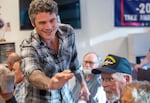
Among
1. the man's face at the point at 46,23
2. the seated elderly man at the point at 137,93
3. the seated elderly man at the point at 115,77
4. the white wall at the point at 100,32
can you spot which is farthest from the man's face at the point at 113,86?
the white wall at the point at 100,32

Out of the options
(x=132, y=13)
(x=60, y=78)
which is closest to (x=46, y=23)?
(x=60, y=78)

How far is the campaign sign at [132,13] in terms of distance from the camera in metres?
4.87

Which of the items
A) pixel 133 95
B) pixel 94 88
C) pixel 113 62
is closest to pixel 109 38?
pixel 94 88

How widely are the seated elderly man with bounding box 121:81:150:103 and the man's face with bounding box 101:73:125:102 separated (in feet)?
1.39

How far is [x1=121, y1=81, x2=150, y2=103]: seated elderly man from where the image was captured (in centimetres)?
138

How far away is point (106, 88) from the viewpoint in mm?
2025

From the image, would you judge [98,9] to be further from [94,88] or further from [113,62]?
[113,62]

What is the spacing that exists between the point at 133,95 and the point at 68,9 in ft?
10.2

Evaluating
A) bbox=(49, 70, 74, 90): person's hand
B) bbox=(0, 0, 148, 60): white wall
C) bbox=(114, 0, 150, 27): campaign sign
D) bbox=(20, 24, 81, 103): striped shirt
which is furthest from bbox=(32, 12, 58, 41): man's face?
bbox=(114, 0, 150, 27): campaign sign

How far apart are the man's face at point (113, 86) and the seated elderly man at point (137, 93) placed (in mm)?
425

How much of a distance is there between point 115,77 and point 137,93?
1.85 feet

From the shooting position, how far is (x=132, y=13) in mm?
4961

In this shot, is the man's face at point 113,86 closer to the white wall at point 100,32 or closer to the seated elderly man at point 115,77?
the seated elderly man at point 115,77

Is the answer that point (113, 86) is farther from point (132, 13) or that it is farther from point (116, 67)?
point (132, 13)
